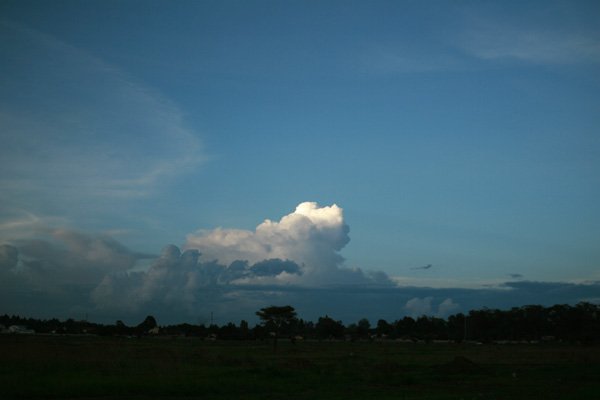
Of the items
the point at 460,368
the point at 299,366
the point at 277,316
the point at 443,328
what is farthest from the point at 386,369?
the point at 443,328

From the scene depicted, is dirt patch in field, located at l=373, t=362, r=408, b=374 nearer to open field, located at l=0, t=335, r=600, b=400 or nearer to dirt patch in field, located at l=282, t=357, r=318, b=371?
open field, located at l=0, t=335, r=600, b=400

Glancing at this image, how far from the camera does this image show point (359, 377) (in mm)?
26984

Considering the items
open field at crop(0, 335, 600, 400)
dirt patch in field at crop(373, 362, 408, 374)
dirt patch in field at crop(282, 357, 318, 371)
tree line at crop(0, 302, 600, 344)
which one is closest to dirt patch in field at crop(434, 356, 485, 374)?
open field at crop(0, 335, 600, 400)

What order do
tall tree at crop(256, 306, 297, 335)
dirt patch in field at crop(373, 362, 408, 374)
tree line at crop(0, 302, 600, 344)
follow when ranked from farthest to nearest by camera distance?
tree line at crop(0, 302, 600, 344) → tall tree at crop(256, 306, 297, 335) → dirt patch in field at crop(373, 362, 408, 374)

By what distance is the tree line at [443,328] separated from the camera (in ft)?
357

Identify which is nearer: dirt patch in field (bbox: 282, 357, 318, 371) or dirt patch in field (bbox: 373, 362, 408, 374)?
dirt patch in field (bbox: 373, 362, 408, 374)

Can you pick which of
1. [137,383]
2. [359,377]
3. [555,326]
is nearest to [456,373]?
[359,377]

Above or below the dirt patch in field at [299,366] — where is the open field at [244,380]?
above

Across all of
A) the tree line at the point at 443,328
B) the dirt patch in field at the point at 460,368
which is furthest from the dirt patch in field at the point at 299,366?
the tree line at the point at 443,328

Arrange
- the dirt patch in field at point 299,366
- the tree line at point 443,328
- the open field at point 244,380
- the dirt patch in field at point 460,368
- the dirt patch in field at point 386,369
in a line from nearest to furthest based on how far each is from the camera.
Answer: the open field at point 244,380
the dirt patch in field at point 386,369
the dirt patch in field at point 460,368
the dirt patch in field at point 299,366
the tree line at point 443,328

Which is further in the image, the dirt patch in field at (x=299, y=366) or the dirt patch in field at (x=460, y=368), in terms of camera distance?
the dirt patch in field at (x=299, y=366)

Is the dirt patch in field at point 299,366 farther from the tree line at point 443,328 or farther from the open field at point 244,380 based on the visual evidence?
the tree line at point 443,328

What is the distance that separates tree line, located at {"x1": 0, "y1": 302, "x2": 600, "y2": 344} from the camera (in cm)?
10887

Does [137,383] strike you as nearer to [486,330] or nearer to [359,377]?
[359,377]
